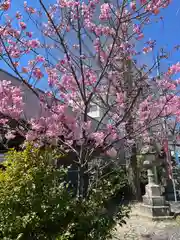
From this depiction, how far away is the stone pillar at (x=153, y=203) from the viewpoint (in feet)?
19.5

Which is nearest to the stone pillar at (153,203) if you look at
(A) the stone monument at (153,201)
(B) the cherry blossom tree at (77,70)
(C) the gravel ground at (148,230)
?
(A) the stone monument at (153,201)

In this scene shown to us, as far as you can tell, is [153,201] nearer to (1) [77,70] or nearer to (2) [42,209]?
(1) [77,70]

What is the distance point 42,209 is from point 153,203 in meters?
4.50

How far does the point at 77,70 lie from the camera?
3.49m

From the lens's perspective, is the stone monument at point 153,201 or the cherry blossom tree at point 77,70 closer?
the cherry blossom tree at point 77,70

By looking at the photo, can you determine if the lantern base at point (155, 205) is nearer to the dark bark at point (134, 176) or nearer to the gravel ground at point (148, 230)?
the gravel ground at point (148, 230)

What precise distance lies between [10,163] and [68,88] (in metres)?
1.45

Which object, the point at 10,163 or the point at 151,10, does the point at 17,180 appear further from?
the point at 151,10

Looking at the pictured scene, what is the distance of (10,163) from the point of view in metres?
2.69

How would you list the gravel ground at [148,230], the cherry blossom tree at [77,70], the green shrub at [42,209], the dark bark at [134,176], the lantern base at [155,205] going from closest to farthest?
the green shrub at [42,209] → the cherry blossom tree at [77,70] → the gravel ground at [148,230] → the lantern base at [155,205] → the dark bark at [134,176]

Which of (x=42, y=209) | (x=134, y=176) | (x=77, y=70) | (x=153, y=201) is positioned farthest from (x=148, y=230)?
(x=134, y=176)

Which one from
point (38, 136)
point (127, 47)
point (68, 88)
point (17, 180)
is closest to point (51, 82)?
point (68, 88)

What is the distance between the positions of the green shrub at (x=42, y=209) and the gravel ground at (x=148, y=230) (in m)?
1.85

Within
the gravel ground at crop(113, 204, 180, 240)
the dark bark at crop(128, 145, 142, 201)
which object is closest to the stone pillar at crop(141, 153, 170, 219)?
the gravel ground at crop(113, 204, 180, 240)
